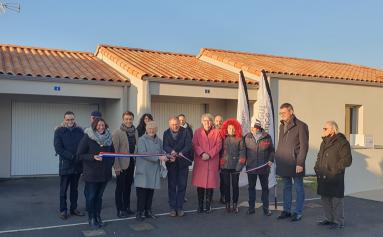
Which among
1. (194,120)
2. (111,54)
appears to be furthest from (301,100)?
(111,54)

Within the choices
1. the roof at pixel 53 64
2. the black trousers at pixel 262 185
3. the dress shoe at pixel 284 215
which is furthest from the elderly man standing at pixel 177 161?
the roof at pixel 53 64

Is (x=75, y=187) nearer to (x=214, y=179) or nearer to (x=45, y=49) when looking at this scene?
(x=214, y=179)

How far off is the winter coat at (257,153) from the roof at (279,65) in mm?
5733

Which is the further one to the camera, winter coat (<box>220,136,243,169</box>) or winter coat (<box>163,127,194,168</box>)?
winter coat (<box>220,136,243,169</box>)

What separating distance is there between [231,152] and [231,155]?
2.1 inches

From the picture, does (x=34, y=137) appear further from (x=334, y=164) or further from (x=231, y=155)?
(x=334, y=164)

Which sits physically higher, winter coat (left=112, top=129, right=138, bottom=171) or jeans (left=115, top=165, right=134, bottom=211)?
winter coat (left=112, top=129, right=138, bottom=171)

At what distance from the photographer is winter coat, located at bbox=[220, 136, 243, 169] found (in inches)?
302

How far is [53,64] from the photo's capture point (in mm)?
13023

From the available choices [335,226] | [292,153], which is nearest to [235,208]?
[292,153]

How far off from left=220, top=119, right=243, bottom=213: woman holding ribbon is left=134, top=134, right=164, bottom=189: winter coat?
4.24ft

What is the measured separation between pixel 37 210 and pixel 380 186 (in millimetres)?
8667

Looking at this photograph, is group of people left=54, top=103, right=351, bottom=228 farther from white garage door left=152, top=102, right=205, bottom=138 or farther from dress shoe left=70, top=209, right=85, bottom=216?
white garage door left=152, top=102, right=205, bottom=138

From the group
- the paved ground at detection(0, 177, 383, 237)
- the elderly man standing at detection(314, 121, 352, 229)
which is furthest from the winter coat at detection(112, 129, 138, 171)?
the elderly man standing at detection(314, 121, 352, 229)
